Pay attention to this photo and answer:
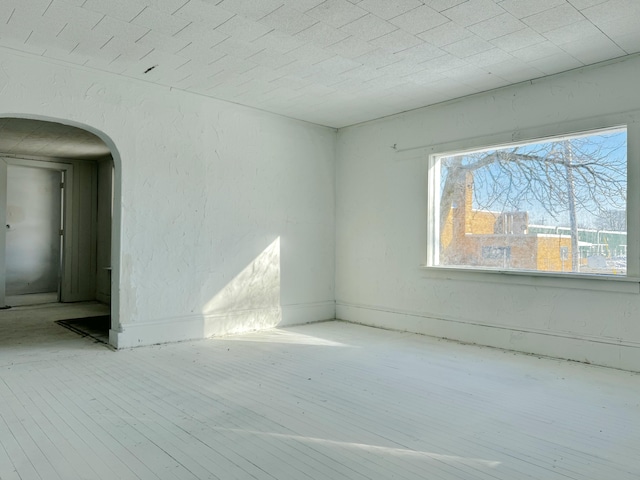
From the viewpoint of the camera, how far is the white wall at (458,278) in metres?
4.04

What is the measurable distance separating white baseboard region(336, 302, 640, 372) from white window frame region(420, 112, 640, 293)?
0.47 metres

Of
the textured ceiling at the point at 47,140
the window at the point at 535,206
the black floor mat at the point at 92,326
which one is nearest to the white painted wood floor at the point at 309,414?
the black floor mat at the point at 92,326

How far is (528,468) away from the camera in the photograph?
2240 mm

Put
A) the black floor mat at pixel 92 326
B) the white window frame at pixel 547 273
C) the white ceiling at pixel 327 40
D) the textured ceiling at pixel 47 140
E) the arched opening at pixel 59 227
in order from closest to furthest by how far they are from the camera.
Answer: the white ceiling at pixel 327 40, the white window frame at pixel 547 273, the black floor mat at pixel 92 326, the textured ceiling at pixel 47 140, the arched opening at pixel 59 227

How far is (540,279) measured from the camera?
14.6 feet

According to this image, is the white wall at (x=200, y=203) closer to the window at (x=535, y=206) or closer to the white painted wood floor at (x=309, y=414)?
the white painted wood floor at (x=309, y=414)

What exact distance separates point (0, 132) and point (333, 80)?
4.76 metres

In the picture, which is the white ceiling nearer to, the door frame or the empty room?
the empty room

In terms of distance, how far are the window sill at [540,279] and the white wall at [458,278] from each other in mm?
18

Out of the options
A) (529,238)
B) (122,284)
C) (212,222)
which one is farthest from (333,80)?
(122,284)

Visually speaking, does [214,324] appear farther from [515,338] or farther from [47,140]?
[47,140]

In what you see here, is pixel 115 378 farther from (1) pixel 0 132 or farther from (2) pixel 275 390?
(1) pixel 0 132

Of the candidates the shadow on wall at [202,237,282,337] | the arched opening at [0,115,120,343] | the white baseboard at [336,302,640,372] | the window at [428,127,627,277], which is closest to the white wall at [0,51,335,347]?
the shadow on wall at [202,237,282,337]

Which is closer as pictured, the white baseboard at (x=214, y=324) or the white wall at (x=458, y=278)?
the white wall at (x=458, y=278)
